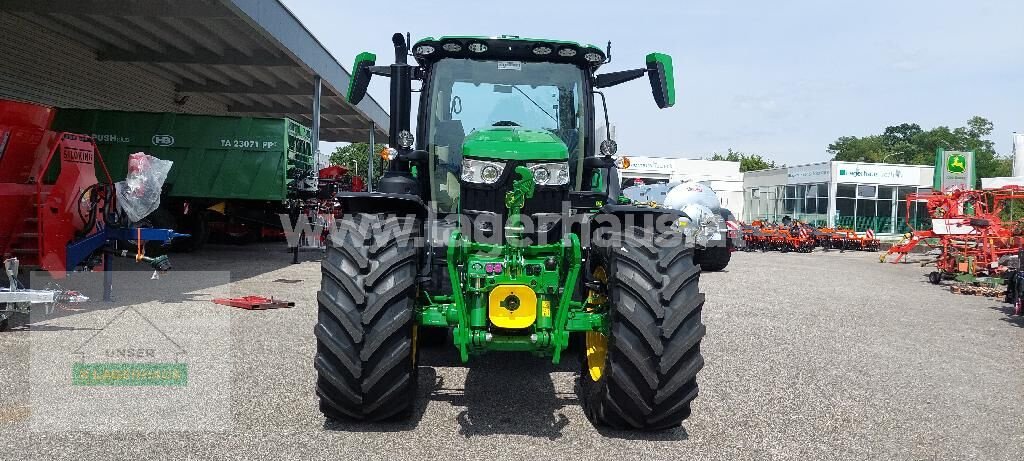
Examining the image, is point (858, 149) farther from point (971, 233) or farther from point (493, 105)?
point (493, 105)

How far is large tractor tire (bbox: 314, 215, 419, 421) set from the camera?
13.5 ft

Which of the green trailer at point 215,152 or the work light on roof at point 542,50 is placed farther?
the green trailer at point 215,152

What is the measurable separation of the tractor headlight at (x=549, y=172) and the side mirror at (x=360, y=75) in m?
1.64

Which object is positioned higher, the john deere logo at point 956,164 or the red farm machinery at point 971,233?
the john deere logo at point 956,164

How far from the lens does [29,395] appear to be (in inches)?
191

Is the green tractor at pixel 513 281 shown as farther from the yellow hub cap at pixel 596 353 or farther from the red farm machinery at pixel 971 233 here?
the red farm machinery at pixel 971 233

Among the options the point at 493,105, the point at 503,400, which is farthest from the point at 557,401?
the point at 493,105

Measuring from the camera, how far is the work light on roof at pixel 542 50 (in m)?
5.65

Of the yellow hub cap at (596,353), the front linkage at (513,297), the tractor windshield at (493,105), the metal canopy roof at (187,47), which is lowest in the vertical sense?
the yellow hub cap at (596,353)

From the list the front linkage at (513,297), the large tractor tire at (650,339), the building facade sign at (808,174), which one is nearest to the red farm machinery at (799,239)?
the building facade sign at (808,174)

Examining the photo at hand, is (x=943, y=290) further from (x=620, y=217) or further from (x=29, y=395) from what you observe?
(x=29, y=395)

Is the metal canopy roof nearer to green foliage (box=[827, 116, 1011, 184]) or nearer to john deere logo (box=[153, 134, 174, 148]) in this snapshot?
john deere logo (box=[153, 134, 174, 148])

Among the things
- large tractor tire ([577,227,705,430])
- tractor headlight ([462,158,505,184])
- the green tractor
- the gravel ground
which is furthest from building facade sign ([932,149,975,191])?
tractor headlight ([462,158,505,184])

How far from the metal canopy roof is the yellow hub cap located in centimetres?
994
